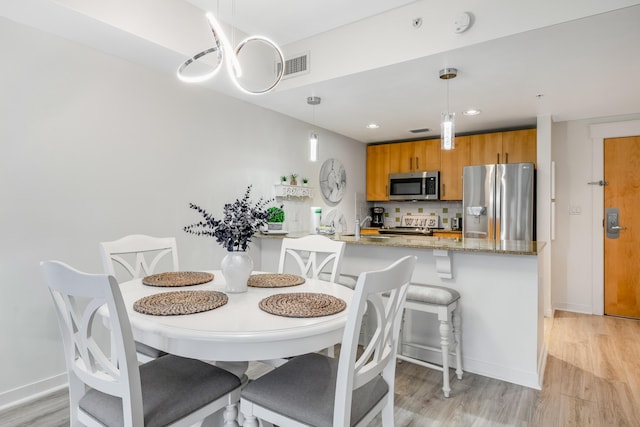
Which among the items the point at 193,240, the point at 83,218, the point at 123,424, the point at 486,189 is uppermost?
the point at 486,189

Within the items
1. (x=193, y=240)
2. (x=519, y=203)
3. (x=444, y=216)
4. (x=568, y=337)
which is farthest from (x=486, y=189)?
(x=193, y=240)

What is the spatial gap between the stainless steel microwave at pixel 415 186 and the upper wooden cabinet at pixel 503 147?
53cm

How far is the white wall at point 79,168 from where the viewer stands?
2.06 metres

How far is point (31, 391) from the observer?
83.4 inches

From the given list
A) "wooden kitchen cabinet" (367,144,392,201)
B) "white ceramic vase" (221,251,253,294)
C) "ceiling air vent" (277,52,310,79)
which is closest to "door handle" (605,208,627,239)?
"wooden kitchen cabinet" (367,144,392,201)

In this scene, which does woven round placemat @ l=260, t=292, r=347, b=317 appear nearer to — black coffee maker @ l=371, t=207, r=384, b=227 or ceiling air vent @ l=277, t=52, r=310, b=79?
ceiling air vent @ l=277, t=52, r=310, b=79

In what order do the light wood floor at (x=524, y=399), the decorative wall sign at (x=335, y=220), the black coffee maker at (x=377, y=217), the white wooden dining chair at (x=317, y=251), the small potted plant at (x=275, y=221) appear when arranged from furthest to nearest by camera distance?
the black coffee maker at (x=377, y=217) → the decorative wall sign at (x=335, y=220) → the small potted plant at (x=275, y=221) → the white wooden dining chair at (x=317, y=251) → the light wood floor at (x=524, y=399)

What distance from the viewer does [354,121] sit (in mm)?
4219

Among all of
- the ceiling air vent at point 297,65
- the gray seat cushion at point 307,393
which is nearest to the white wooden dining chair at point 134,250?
the gray seat cushion at point 307,393

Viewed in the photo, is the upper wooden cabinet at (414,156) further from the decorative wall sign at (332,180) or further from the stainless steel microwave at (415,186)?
the decorative wall sign at (332,180)

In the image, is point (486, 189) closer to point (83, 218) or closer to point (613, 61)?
point (613, 61)

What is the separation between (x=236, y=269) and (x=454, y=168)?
3.89m

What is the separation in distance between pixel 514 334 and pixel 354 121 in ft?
9.15

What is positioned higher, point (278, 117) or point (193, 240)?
point (278, 117)
